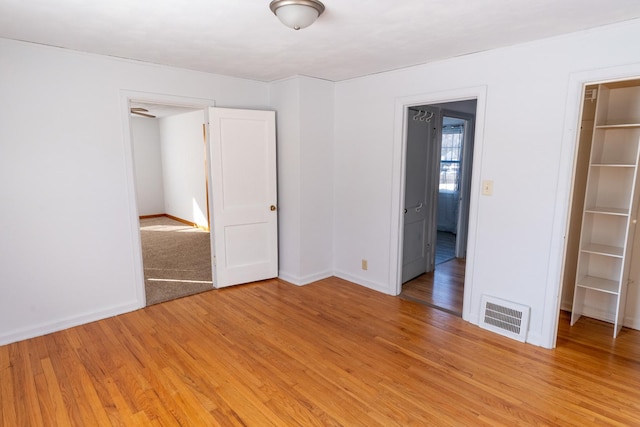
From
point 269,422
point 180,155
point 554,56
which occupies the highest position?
point 554,56

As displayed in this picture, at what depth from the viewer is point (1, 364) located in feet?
8.51

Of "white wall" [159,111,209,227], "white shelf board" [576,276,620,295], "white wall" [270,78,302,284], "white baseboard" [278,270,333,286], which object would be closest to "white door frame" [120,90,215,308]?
"white wall" [270,78,302,284]

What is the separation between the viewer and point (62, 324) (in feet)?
10.2

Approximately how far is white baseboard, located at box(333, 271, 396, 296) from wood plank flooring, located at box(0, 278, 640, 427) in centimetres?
→ 51

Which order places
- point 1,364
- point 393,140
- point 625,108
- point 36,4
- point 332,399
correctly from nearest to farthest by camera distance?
point 36,4 < point 332,399 < point 1,364 < point 625,108 < point 393,140

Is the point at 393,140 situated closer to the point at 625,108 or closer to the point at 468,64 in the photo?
the point at 468,64

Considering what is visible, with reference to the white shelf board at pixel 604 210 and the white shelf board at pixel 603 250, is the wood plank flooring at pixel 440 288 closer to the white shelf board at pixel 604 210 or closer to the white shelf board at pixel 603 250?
the white shelf board at pixel 603 250

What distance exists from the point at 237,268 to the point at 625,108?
3872 mm

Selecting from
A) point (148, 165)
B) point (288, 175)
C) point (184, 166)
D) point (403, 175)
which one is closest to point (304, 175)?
point (288, 175)

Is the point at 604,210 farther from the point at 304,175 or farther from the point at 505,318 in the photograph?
the point at 304,175

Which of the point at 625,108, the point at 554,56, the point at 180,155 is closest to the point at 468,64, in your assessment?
the point at 554,56

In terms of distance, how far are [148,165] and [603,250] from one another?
835cm

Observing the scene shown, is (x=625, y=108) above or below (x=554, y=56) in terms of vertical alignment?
below

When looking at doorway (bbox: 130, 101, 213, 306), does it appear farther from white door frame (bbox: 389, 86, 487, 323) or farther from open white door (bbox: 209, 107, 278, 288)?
white door frame (bbox: 389, 86, 487, 323)
